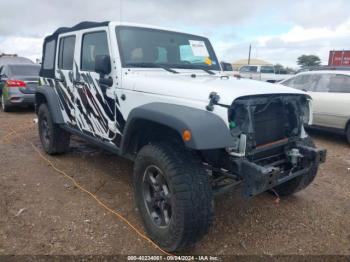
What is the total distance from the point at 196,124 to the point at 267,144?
0.96m

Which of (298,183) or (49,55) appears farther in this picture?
(49,55)

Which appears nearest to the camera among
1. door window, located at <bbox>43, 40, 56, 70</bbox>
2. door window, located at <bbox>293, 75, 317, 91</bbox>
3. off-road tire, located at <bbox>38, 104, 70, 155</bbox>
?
off-road tire, located at <bbox>38, 104, 70, 155</bbox>

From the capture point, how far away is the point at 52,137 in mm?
5367

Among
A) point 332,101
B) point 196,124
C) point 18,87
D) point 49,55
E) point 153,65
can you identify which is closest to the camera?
point 196,124

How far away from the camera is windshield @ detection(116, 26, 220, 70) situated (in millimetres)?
3803

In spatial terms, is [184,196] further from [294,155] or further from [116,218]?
[294,155]

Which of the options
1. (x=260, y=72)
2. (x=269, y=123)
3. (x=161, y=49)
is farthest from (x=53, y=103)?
(x=260, y=72)

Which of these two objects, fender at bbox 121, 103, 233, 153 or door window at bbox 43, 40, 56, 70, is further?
door window at bbox 43, 40, 56, 70

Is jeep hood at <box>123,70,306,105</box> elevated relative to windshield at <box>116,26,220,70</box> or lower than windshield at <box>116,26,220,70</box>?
lower

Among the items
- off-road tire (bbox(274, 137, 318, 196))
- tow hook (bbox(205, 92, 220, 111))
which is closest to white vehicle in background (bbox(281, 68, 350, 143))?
off-road tire (bbox(274, 137, 318, 196))

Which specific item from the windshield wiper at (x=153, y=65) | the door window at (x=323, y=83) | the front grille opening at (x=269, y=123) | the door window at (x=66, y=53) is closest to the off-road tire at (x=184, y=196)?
the front grille opening at (x=269, y=123)

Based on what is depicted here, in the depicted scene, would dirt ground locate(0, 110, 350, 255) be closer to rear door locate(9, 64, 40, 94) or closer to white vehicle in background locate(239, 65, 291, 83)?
rear door locate(9, 64, 40, 94)

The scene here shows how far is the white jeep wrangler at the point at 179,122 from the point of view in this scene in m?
2.72

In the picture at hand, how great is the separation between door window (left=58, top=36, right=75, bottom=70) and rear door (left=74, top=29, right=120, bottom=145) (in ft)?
1.16
